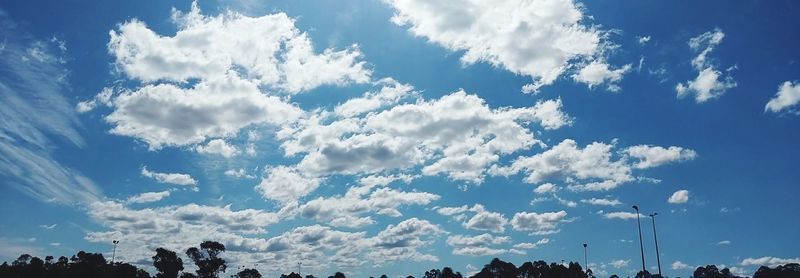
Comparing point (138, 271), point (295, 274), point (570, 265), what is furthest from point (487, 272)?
point (138, 271)

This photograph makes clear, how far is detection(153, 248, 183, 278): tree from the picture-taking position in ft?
448

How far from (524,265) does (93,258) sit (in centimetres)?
11728

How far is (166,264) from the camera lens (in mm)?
137375

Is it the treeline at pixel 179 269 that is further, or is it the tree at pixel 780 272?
the tree at pixel 780 272

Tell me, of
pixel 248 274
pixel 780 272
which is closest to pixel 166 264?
pixel 248 274

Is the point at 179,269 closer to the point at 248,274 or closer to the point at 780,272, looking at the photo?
the point at 248,274

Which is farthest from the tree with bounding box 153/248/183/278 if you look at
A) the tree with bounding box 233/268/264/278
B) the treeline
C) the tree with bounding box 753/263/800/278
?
the tree with bounding box 753/263/800/278

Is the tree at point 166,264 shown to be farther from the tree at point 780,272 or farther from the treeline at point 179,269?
the tree at point 780,272

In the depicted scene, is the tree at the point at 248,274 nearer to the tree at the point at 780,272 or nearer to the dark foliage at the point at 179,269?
the dark foliage at the point at 179,269

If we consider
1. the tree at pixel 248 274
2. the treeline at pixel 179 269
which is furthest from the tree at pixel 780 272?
the tree at pixel 248 274

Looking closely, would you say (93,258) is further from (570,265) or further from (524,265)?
(570,265)

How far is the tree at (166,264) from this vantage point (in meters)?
137

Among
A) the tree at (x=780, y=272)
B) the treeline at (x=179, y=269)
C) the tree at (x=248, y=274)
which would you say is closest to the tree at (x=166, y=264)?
the treeline at (x=179, y=269)

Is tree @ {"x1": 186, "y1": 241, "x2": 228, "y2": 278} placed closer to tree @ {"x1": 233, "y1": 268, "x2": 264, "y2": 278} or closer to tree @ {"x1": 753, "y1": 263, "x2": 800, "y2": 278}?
tree @ {"x1": 233, "y1": 268, "x2": 264, "y2": 278}
